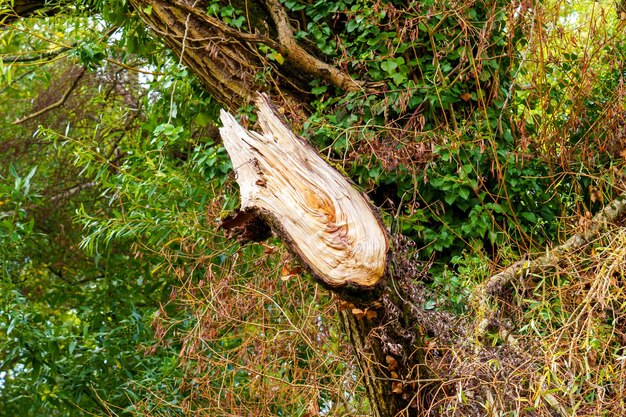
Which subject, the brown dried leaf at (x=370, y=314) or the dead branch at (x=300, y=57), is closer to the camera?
the brown dried leaf at (x=370, y=314)

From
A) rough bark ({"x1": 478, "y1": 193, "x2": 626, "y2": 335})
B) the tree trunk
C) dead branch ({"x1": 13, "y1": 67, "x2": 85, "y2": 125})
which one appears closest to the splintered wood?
the tree trunk

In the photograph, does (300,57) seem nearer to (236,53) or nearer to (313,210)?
(236,53)

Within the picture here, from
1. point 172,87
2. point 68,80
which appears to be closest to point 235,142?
point 172,87

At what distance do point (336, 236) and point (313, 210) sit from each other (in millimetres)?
115

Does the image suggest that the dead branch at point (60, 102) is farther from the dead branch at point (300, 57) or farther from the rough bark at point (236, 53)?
the dead branch at point (300, 57)

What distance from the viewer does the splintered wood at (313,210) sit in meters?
2.80

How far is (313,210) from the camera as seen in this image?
2861mm

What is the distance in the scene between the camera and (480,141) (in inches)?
165

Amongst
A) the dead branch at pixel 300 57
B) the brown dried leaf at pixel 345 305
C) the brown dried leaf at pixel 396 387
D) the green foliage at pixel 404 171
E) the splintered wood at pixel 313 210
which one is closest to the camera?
the splintered wood at pixel 313 210

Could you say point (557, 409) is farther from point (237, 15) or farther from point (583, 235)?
point (237, 15)

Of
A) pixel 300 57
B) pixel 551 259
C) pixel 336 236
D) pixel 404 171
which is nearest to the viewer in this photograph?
pixel 336 236

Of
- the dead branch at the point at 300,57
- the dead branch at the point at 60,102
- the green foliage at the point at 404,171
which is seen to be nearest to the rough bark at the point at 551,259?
the green foliage at the point at 404,171

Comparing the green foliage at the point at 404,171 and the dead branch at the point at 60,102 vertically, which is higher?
the green foliage at the point at 404,171

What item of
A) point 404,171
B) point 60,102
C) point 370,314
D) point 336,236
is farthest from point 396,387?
point 60,102
